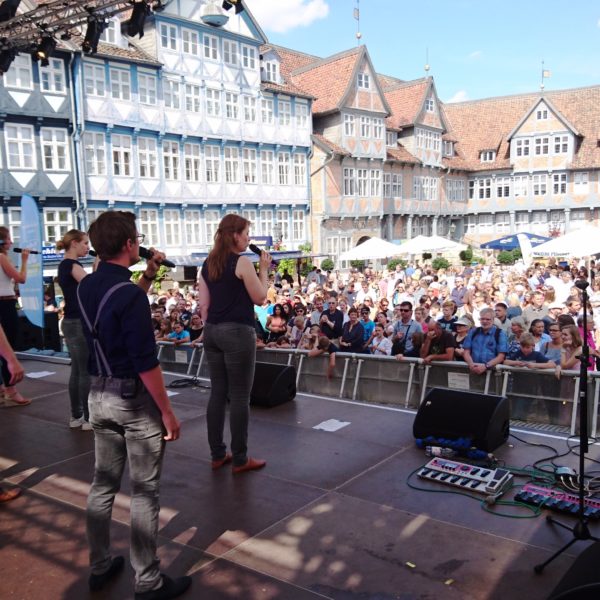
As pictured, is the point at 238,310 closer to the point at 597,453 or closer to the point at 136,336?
the point at 136,336

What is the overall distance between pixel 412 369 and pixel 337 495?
132 inches

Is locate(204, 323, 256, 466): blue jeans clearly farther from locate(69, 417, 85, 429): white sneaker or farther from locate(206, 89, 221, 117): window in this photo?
locate(206, 89, 221, 117): window

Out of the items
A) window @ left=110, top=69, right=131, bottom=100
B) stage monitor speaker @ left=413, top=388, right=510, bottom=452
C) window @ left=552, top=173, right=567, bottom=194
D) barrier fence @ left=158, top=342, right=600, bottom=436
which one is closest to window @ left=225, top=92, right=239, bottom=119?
window @ left=110, top=69, right=131, bottom=100

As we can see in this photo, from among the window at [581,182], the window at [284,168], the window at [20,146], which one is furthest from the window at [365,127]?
the window at [20,146]

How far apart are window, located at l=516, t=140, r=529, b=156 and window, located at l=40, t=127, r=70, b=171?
33.0m

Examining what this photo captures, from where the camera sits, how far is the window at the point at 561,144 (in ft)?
145

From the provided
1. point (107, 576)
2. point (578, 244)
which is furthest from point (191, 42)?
point (107, 576)

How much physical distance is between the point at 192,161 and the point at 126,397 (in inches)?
1076

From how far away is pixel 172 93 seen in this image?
27828 mm

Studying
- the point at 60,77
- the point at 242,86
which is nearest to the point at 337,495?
the point at 60,77

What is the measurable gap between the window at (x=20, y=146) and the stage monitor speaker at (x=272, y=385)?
810 inches

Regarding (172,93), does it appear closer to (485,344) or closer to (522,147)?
(485,344)

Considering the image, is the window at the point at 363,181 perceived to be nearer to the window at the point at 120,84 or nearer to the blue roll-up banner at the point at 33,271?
the window at the point at 120,84

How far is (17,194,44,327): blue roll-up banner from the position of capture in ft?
28.8
